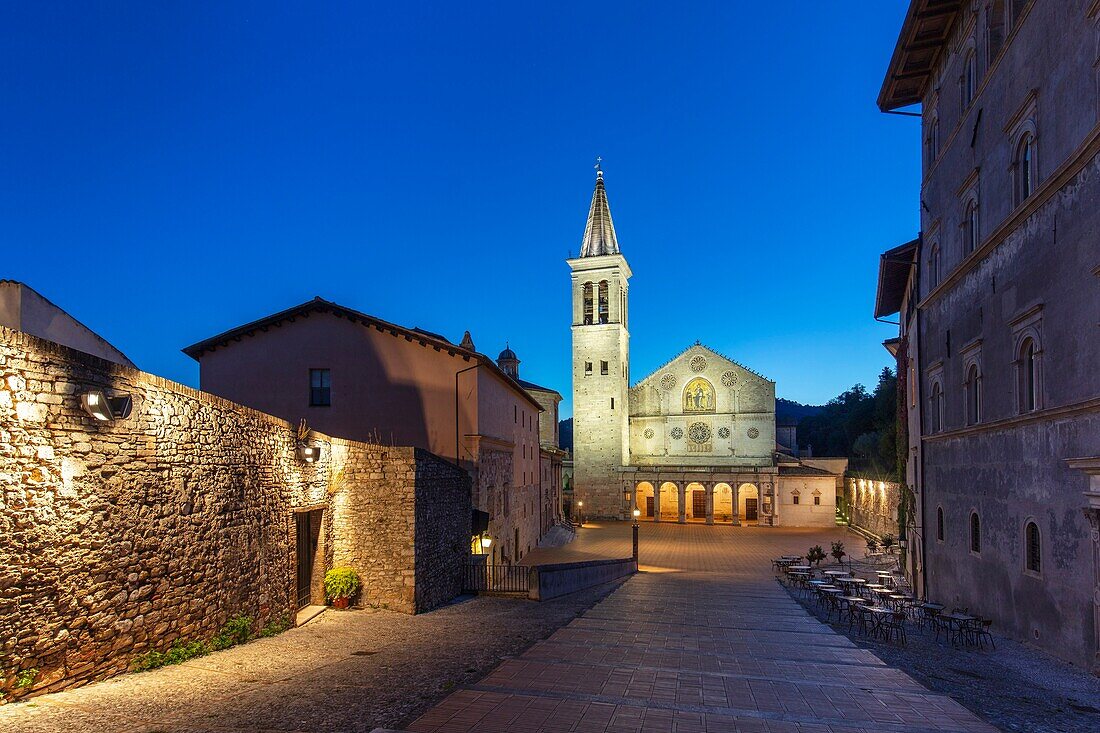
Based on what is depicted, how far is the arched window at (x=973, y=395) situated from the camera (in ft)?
50.3

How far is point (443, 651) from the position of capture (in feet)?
33.8

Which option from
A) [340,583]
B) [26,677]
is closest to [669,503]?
[340,583]

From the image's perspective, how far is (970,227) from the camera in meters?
16.0

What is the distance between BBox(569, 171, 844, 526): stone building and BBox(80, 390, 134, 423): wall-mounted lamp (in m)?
48.5

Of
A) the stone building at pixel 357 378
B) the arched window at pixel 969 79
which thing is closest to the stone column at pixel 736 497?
the stone building at pixel 357 378

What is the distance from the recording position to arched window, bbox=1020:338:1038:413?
488 inches

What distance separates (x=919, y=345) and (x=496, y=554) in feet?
54.3

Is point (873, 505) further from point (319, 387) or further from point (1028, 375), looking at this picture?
point (319, 387)

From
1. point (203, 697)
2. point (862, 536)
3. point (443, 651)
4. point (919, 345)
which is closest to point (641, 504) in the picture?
point (862, 536)

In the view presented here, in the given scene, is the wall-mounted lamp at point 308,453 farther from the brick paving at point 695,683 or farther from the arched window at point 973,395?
the arched window at point 973,395

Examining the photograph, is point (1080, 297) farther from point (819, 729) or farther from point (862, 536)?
point (862, 536)

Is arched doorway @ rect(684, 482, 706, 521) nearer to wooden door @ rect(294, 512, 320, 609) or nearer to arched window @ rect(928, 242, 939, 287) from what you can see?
arched window @ rect(928, 242, 939, 287)

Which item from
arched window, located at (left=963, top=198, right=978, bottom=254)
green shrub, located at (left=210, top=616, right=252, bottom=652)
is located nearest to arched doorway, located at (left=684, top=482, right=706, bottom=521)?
arched window, located at (left=963, top=198, right=978, bottom=254)

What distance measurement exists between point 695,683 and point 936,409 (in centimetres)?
1448
